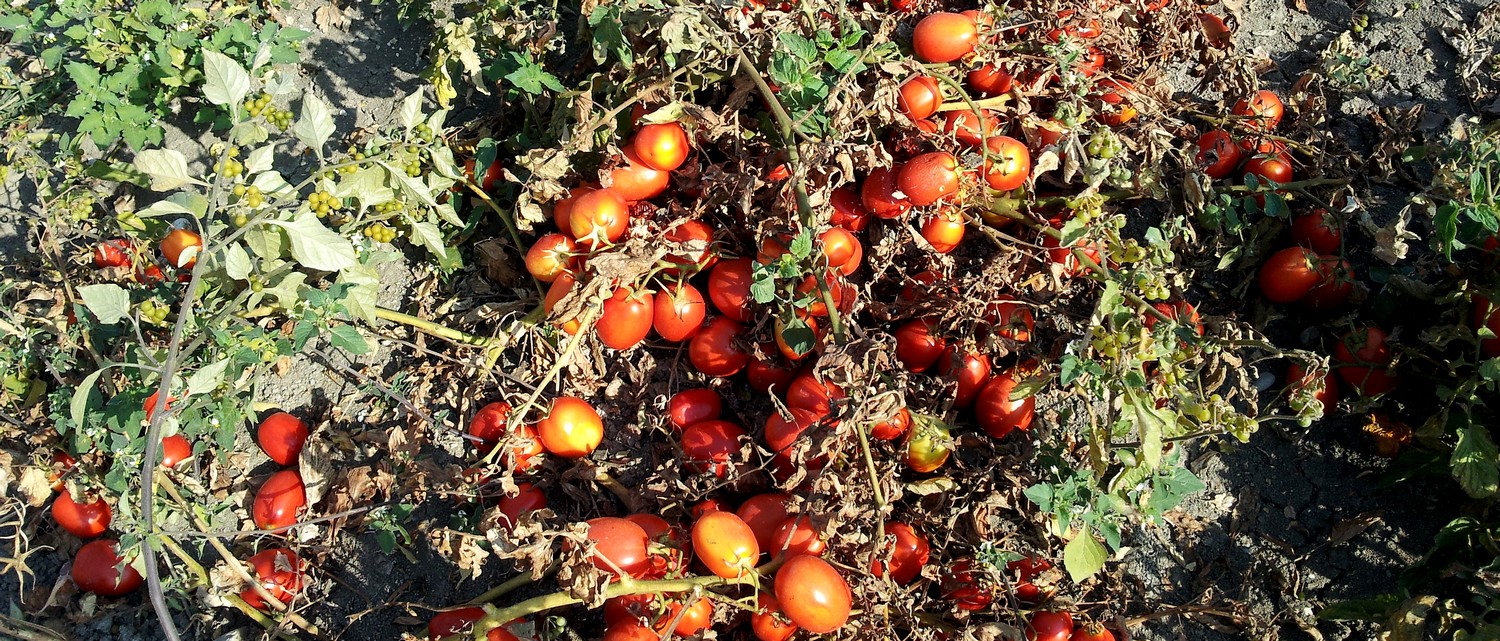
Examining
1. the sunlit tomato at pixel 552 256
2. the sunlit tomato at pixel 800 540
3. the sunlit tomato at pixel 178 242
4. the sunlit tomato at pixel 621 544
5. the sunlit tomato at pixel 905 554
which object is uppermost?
the sunlit tomato at pixel 552 256

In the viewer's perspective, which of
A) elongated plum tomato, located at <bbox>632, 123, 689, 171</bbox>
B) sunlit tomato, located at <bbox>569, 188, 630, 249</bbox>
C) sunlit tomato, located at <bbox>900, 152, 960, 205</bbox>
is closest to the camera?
sunlit tomato, located at <bbox>900, 152, 960, 205</bbox>

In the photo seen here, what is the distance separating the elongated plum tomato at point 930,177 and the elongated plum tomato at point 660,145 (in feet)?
2.31

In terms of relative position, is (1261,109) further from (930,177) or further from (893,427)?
(893,427)

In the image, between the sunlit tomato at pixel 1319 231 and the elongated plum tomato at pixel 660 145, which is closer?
the elongated plum tomato at pixel 660 145

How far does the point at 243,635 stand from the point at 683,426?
57.2 inches

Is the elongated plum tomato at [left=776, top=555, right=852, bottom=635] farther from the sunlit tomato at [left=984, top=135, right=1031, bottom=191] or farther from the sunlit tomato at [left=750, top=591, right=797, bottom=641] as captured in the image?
the sunlit tomato at [left=984, top=135, right=1031, bottom=191]

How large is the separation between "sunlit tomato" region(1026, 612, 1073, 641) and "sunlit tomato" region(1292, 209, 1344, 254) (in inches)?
59.3

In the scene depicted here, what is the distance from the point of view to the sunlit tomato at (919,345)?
2.88m

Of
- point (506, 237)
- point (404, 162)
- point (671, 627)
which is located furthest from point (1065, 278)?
point (404, 162)

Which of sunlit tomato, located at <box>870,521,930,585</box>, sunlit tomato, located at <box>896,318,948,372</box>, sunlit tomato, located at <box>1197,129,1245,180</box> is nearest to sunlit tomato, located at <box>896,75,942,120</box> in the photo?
sunlit tomato, located at <box>896,318,948,372</box>

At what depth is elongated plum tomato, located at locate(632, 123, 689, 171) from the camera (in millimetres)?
2918

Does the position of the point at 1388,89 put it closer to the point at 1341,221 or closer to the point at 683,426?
the point at 1341,221

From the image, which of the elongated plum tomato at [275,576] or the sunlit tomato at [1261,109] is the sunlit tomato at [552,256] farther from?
the sunlit tomato at [1261,109]

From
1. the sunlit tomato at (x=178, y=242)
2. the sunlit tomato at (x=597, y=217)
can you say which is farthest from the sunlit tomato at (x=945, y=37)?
the sunlit tomato at (x=178, y=242)
